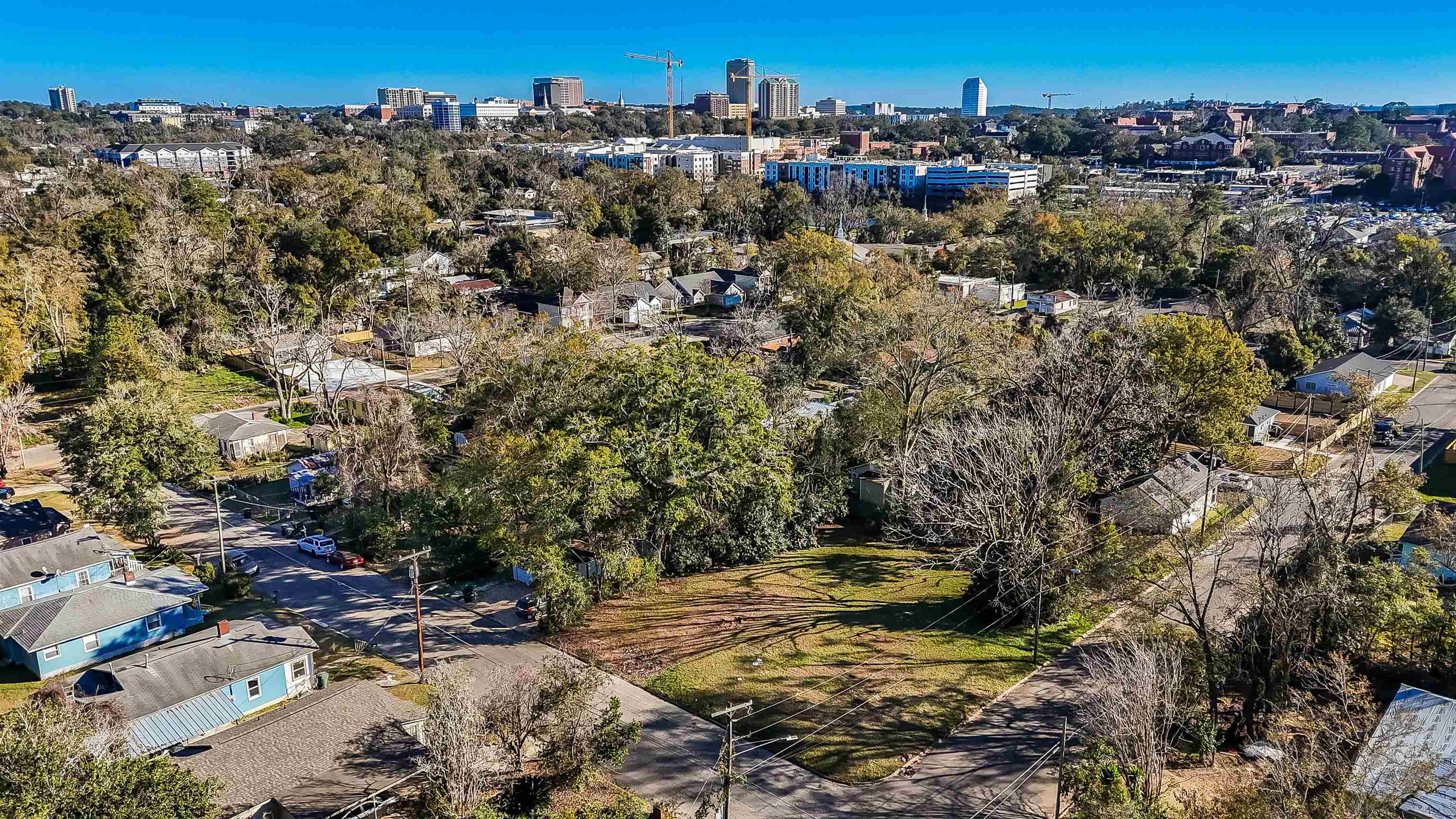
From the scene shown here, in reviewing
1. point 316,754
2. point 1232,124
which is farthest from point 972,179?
point 316,754

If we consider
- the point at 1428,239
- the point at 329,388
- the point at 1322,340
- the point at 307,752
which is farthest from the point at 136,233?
the point at 1428,239

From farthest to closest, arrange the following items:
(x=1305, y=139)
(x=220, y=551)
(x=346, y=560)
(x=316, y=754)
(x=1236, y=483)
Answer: (x=1305, y=139) < (x=1236, y=483) < (x=346, y=560) < (x=220, y=551) < (x=316, y=754)

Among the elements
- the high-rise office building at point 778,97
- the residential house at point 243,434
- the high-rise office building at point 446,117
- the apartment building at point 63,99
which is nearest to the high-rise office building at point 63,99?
the apartment building at point 63,99

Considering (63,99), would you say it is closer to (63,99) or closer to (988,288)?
(63,99)

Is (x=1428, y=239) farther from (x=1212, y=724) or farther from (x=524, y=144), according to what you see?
(x=524, y=144)

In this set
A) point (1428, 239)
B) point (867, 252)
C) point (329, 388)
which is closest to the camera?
point (329, 388)

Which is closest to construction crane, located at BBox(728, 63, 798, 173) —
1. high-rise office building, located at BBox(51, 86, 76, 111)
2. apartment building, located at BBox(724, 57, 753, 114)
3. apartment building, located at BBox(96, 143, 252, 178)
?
apartment building, located at BBox(724, 57, 753, 114)

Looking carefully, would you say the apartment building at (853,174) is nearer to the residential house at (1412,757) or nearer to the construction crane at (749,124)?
the construction crane at (749,124)
